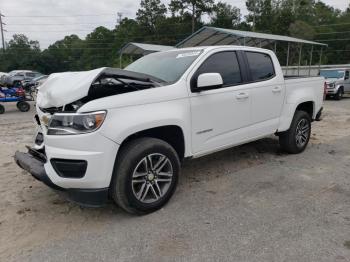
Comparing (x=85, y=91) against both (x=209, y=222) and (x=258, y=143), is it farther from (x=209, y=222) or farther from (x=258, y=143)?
(x=258, y=143)

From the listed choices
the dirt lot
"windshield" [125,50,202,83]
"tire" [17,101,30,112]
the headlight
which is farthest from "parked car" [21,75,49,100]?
the headlight

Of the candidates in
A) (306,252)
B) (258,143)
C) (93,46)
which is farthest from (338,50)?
(306,252)

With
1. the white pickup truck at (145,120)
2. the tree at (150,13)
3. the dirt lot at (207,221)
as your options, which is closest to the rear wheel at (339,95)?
the dirt lot at (207,221)

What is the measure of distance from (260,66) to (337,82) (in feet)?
53.0

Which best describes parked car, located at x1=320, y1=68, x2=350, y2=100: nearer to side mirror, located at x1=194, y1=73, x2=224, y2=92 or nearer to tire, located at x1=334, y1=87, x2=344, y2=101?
tire, located at x1=334, y1=87, x2=344, y2=101

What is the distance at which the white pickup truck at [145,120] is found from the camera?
3.23 metres

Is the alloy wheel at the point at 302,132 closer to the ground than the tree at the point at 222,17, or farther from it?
closer to the ground

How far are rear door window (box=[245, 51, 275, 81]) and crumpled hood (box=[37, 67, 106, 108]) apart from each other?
2.38 m

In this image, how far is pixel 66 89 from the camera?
349 centimetres

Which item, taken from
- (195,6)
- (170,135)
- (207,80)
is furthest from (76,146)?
(195,6)

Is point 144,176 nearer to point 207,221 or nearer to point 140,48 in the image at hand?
point 207,221

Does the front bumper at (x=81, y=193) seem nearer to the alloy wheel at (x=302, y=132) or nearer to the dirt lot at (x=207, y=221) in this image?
the dirt lot at (x=207, y=221)

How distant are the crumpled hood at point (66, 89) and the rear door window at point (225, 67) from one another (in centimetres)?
142

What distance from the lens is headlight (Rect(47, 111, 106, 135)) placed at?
10.5 ft
